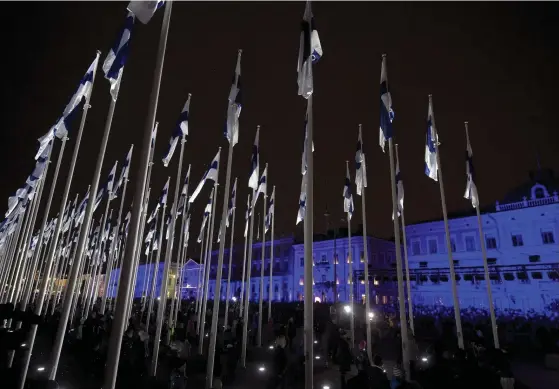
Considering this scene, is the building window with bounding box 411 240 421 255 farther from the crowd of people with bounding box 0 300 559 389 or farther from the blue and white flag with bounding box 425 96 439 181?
the blue and white flag with bounding box 425 96 439 181

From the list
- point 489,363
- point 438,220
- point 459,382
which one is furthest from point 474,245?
point 459,382

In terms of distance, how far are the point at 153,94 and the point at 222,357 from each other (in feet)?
37.6

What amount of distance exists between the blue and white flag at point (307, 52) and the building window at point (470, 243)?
42427 mm

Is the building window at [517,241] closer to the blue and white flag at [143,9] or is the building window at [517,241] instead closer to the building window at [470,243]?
the building window at [470,243]

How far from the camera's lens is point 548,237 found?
127ft

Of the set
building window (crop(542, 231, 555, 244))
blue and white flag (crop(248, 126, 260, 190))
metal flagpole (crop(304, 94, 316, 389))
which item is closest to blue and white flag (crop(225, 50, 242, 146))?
blue and white flag (crop(248, 126, 260, 190))

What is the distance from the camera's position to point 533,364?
60.2 ft

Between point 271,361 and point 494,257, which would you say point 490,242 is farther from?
point 271,361

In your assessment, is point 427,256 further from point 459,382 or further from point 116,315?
point 116,315

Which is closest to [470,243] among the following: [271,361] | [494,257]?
[494,257]

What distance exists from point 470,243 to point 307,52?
4312cm

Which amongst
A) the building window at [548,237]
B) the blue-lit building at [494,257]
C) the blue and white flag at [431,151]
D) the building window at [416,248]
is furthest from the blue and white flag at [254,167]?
the building window at [416,248]

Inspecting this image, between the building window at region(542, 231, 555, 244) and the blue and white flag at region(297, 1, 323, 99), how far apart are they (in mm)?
40520

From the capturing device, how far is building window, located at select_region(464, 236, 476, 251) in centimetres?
4471
